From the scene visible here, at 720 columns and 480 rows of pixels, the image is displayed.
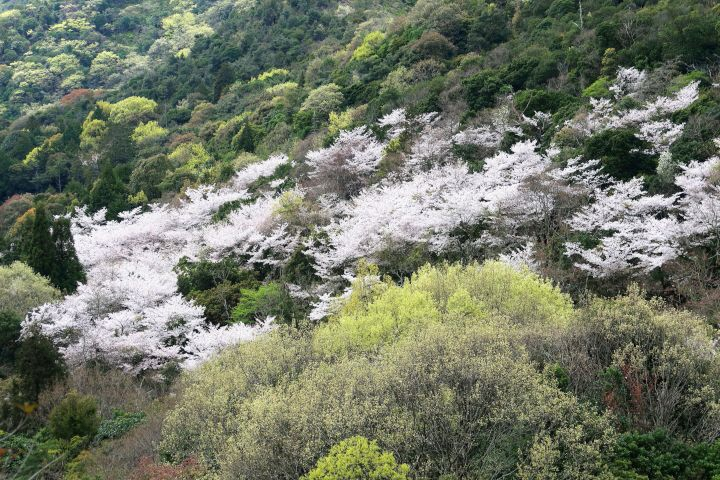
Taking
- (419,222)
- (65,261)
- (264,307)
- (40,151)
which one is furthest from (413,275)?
(40,151)

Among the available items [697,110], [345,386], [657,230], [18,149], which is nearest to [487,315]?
[345,386]

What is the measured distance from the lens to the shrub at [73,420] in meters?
18.0

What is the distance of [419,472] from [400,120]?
94.0 ft

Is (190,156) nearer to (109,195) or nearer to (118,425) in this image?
(109,195)

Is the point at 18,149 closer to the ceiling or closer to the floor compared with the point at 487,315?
closer to the floor

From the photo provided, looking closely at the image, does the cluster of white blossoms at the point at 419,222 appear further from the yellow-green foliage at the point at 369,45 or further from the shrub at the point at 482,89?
the yellow-green foliage at the point at 369,45

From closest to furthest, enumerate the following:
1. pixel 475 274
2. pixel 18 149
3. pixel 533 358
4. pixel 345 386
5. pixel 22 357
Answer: pixel 345 386 < pixel 533 358 < pixel 475 274 < pixel 22 357 < pixel 18 149

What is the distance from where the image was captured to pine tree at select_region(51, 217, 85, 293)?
32.1 metres

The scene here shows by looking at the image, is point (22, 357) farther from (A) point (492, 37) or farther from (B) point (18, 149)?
(B) point (18, 149)

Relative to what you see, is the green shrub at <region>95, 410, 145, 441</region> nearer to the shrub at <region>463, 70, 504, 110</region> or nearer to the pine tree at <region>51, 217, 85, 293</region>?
the pine tree at <region>51, 217, 85, 293</region>

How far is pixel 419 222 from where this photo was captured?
83.8 ft

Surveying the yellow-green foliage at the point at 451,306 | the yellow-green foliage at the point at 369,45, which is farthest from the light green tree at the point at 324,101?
the yellow-green foliage at the point at 451,306

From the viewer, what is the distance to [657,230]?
2061 centimetres

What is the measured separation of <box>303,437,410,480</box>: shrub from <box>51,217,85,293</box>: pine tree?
24252 mm
